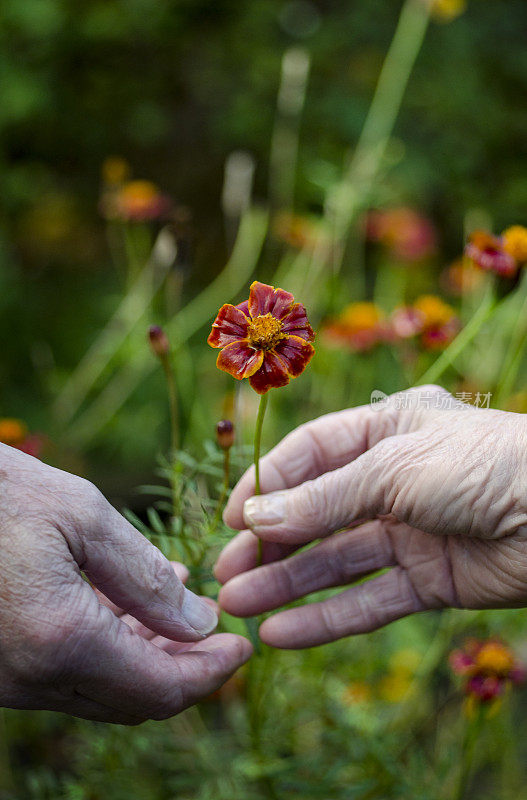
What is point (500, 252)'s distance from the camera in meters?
0.83

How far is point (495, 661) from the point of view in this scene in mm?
822

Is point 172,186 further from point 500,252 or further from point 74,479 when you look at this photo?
point 74,479

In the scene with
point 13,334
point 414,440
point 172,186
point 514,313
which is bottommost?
point 13,334

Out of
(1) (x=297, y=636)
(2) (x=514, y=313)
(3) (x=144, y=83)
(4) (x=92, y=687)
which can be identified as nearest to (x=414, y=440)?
(1) (x=297, y=636)

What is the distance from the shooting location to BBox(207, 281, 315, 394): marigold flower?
566 mm

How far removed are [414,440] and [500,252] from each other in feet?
0.97

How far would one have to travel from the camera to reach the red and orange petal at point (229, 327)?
0.58 meters

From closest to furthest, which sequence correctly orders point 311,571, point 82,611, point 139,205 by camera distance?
point 82,611 < point 311,571 < point 139,205

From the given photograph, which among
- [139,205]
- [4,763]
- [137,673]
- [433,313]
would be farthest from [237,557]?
[139,205]

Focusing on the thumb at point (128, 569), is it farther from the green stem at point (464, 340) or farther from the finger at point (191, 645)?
the green stem at point (464, 340)

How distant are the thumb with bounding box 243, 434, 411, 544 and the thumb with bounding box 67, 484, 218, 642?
0.33ft

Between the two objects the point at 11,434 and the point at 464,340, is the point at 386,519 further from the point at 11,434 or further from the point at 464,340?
the point at 11,434

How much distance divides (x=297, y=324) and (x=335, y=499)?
17 cm

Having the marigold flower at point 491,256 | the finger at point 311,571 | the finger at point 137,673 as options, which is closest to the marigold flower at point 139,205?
the marigold flower at point 491,256
